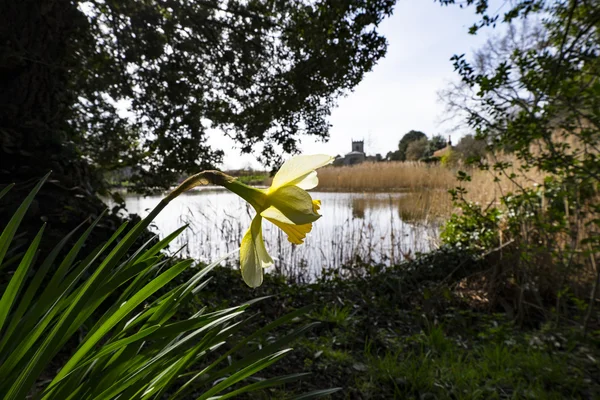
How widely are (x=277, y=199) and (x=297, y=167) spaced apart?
0.06 m

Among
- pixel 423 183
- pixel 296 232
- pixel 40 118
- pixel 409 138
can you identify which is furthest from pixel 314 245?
pixel 409 138

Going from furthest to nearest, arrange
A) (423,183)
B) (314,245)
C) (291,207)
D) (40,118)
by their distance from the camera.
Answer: (423,183) < (314,245) < (40,118) < (291,207)

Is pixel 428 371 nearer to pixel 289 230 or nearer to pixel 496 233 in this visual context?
Answer: pixel 289 230

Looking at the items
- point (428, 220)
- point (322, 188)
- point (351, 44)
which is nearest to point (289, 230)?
point (351, 44)

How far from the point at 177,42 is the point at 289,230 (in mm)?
3562

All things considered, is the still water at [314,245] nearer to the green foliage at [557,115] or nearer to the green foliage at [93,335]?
the green foliage at [557,115]

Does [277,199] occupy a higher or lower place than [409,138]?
lower

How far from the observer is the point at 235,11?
3.29 meters

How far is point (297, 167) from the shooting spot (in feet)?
1.85

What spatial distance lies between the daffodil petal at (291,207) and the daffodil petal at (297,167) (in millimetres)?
14

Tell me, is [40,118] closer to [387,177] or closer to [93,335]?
[93,335]

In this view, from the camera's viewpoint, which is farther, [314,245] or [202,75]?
[314,245]

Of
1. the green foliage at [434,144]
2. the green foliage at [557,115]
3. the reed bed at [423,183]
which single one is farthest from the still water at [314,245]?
the green foliage at [434,144]

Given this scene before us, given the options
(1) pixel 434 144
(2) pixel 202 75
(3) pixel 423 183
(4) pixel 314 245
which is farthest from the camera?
(1) pixel 434 144
